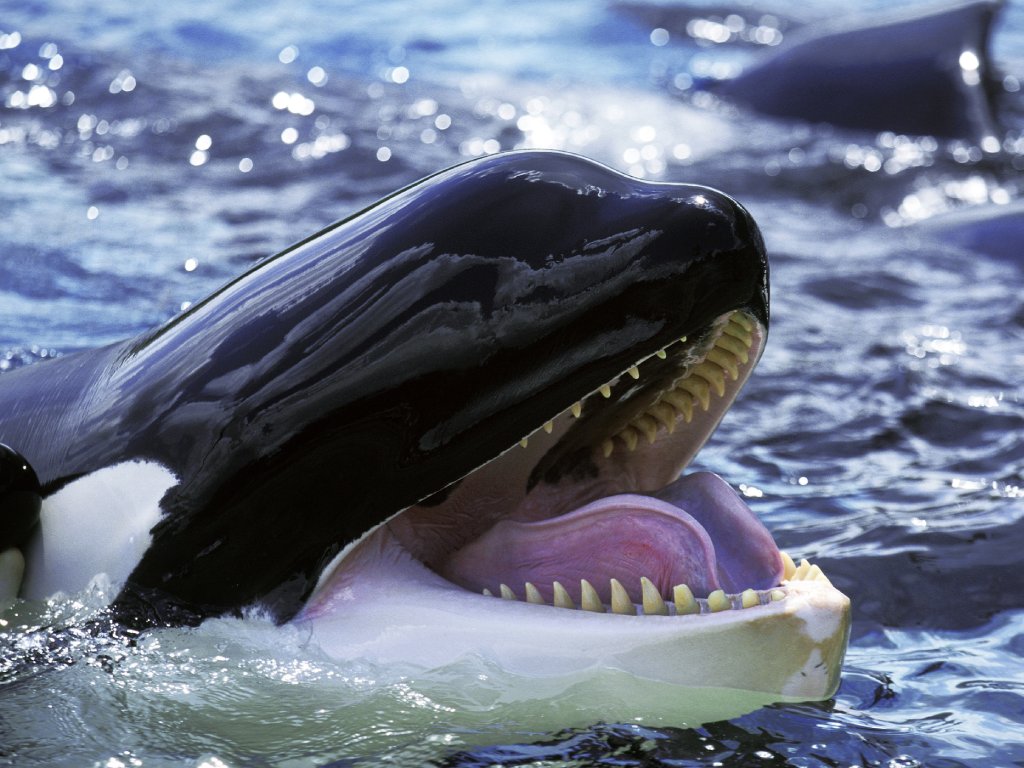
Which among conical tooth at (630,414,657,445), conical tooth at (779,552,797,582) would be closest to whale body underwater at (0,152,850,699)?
conical tooth at (779,552,797,582)

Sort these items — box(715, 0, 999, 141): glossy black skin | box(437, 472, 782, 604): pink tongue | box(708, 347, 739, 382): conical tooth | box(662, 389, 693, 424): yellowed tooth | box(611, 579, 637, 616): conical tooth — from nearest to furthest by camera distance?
1. box(611, 579, 637, 616): conical tooth
2. box(437, 472, 782, 604): pink tongue
3. box(708, 347, 739, 382): conical tooth
4. box(662, 389, 693, 424): yellowed tooth
5. box(715, 0, 999, 141): glossy black skin

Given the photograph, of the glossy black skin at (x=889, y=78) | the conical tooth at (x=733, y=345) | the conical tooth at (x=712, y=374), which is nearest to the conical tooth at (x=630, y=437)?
the conical tooth at (x=712, y=374)

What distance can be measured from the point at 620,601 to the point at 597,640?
0.12 meters

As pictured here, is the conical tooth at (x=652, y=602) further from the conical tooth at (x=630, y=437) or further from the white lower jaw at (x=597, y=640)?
the conical tooth at (x=630, y=437)

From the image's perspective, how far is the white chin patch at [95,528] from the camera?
358 centimetres

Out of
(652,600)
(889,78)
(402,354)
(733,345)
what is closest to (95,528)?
(402,354)

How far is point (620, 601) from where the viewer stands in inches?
136

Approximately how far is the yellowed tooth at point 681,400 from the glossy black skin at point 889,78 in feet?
28.4

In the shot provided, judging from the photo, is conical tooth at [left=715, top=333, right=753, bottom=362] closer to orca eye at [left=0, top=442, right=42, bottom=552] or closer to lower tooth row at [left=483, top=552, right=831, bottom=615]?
lower tooth row at [left=483, top=552, right=831, bottom=615]

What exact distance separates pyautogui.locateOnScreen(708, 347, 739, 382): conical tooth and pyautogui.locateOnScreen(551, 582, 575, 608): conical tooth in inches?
25.3

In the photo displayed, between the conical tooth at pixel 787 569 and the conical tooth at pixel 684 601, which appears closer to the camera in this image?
the conical tooth at pixel 684 601

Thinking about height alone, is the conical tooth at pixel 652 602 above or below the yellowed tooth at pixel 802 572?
below

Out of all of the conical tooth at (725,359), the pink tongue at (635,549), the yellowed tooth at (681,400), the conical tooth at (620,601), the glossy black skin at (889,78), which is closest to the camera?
the conical tooth at (620,601)

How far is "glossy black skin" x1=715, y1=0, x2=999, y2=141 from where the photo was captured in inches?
474
